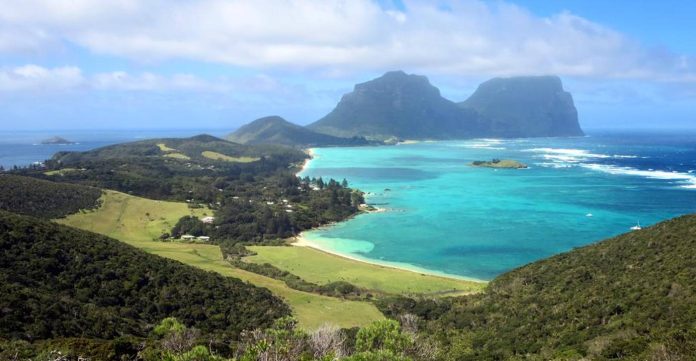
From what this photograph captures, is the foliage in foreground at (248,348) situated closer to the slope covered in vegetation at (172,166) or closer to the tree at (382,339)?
the tree at (382,339)

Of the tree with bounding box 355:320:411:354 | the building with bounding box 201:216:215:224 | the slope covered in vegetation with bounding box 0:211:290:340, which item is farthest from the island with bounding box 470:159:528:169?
the tree with bounding box 355:320:411:354

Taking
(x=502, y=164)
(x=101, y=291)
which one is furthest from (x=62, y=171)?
(x=502, y=164)

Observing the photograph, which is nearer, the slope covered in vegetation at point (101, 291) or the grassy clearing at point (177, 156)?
→ the slope covered in vegetation at point (101, 291)

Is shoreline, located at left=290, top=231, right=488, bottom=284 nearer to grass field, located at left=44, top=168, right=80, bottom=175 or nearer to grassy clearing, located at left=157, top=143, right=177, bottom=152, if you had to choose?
grass field, located at left=44, top=168, right=80, bottom=175

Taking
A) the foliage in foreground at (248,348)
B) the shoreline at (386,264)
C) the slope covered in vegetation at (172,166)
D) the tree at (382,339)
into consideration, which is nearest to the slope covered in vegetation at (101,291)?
the foliage in foreground at (248,348)

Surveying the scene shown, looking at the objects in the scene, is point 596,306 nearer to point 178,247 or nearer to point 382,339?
point 382,339
